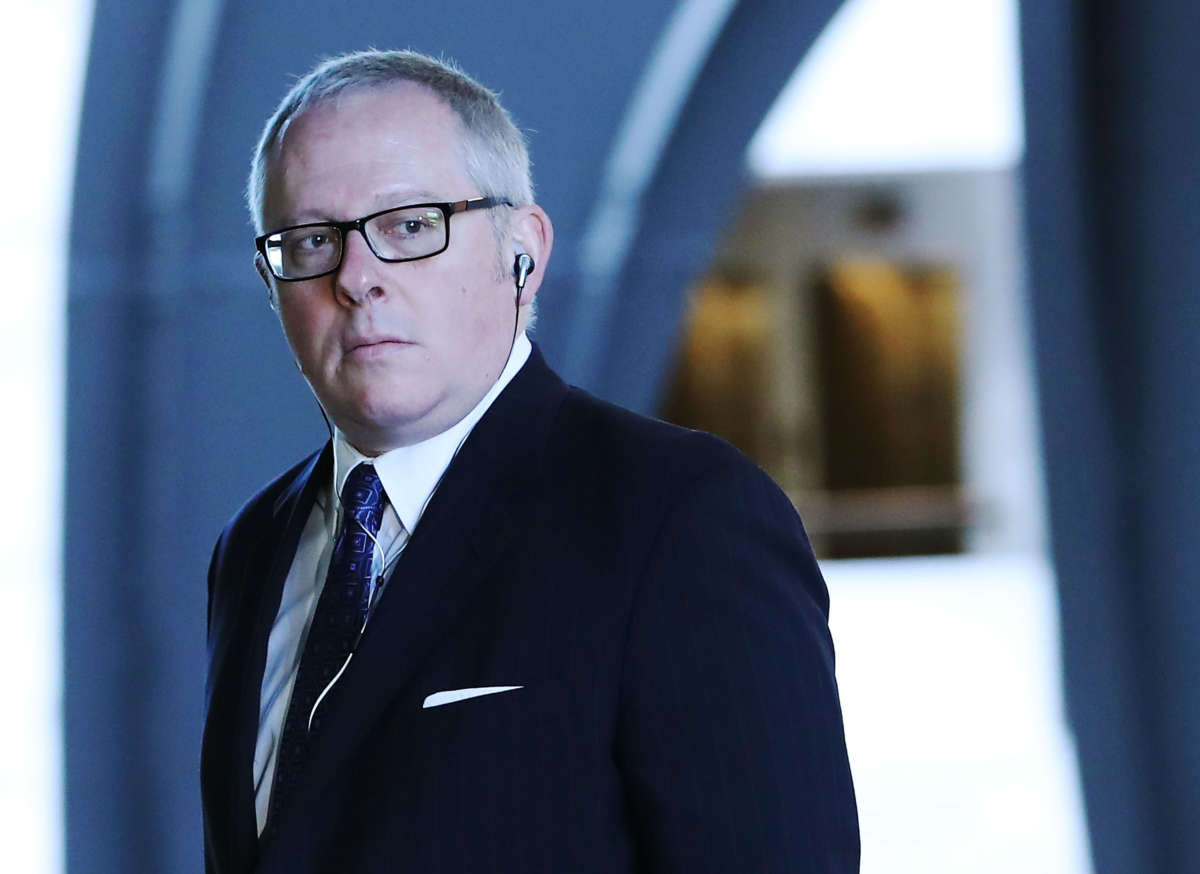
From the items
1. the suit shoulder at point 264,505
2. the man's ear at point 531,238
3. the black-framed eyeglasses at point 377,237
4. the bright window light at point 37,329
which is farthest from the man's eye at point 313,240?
the bright window light at point 37,329

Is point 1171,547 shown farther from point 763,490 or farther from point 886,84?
point 886,84

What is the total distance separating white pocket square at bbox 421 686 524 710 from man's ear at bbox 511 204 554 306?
19.4 inches

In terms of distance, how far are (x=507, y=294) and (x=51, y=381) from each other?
3.23 metres

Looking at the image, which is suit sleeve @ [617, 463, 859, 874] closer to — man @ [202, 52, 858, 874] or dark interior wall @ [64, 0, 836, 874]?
man @ [202, 52, 858, 874]

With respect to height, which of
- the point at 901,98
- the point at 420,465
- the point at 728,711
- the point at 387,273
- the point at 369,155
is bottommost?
the point at 728,711

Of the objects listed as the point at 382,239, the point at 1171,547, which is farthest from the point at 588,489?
the point at 1171,547

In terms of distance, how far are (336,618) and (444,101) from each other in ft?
1.94

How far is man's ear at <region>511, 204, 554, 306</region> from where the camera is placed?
5.70 feet

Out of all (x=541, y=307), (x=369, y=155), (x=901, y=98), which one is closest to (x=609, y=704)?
(x=369, y=155)

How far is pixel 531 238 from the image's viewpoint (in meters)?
1.77

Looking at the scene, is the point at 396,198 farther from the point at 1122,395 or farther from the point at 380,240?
the point at 1122,395

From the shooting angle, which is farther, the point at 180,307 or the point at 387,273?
the point at 180,307

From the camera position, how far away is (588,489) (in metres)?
1.59

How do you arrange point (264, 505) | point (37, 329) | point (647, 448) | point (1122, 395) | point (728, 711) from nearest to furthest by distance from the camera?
1. point (728, 711)
2. point (647, 448)
3. point (264, 505)
4. point (1122, 395)
5. point (37, 329)
